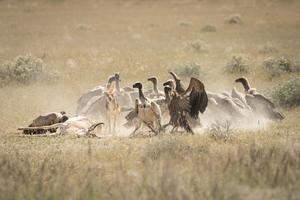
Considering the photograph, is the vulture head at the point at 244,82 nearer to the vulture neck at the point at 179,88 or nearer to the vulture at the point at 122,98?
the vulture at the point at 122,98

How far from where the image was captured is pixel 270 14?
→ 51344 mm

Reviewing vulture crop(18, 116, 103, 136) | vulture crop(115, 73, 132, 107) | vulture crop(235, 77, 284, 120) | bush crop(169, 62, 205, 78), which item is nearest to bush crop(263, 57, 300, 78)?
bush crop(169, 62, 205, 78)

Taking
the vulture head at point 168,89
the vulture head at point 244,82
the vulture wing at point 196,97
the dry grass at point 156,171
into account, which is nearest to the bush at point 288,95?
the vulture head at point 244,82

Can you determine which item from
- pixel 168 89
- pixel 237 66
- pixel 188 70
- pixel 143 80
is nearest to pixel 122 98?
pixel 168 89

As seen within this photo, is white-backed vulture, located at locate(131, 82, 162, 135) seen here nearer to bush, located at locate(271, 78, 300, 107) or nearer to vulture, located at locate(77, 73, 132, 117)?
vulture, located at locate(77, 73, 132, 117)

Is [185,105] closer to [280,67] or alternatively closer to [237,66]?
[280,67]

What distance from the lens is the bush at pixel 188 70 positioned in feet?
79.7

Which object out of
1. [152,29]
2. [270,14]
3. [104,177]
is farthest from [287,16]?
[104,177]

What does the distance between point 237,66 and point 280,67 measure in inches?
62.4

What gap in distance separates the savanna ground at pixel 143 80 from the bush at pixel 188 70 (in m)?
0.18

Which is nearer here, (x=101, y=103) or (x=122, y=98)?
(x=101, y=103)

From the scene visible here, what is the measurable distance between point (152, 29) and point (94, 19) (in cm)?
849

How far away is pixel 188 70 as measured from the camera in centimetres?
2467

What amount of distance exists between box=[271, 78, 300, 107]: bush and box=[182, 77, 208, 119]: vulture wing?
18.1ft
